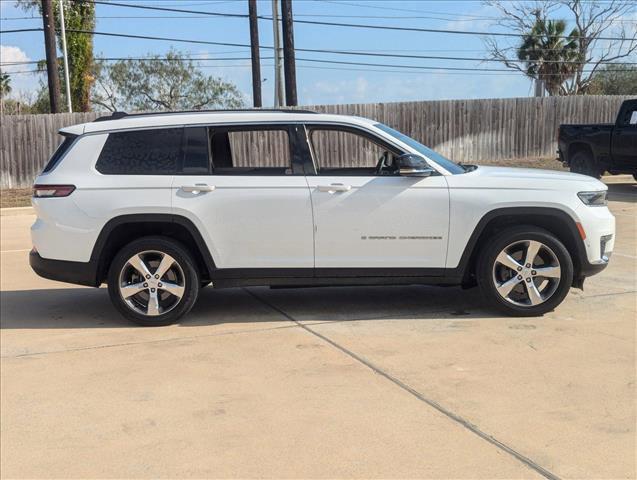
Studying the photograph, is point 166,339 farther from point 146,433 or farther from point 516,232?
point 516,232

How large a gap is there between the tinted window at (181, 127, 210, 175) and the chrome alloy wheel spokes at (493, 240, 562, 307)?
265 cm

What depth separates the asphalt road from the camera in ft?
11.8

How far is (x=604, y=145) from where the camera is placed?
15.2 m

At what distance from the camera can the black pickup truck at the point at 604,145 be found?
14.8 m

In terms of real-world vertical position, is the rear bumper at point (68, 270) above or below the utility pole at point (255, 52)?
below

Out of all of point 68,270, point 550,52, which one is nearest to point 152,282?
point 68,270

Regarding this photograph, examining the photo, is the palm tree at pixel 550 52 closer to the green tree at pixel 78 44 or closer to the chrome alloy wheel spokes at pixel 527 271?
the green tree at pixel 78 44

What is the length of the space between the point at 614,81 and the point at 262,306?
46.4m

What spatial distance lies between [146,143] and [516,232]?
3292mm

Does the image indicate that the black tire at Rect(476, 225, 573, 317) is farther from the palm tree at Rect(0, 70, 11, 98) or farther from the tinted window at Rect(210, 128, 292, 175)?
the palm tree at Rect(0, 70, 11, 98)

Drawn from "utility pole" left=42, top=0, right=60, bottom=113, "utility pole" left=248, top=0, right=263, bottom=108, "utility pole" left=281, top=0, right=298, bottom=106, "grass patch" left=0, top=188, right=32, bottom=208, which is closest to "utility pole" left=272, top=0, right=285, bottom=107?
"utility pole" left=248, top=0, right=263, bottom=108

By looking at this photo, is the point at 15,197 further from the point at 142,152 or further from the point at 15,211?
the point at 142,152

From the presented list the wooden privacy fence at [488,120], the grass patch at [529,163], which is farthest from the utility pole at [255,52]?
the grass patch at [529,163]

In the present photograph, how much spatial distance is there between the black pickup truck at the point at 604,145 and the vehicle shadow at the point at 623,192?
0.45 meters
